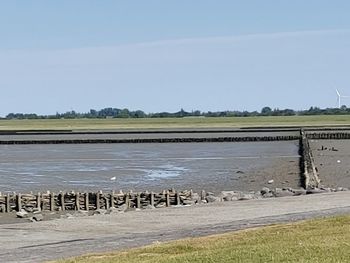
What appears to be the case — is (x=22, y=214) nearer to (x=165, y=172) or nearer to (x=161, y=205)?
(x=161, y=205)

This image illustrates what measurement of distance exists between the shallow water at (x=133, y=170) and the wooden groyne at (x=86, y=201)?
1017cm

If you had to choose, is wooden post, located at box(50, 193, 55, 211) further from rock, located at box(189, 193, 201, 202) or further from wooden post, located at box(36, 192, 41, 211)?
rock, located at box(189, 193, 201, 202)

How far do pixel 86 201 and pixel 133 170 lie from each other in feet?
93.6

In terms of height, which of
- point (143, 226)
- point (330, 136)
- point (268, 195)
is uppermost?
point (143, 226)

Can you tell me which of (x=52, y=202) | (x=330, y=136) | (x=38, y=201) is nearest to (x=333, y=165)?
(x=52, y=202)

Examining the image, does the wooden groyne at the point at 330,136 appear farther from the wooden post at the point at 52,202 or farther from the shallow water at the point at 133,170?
the wooden post at the point at 52,202

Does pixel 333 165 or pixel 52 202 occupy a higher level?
pixel 52 202

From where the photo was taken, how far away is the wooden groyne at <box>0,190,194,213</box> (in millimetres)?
36031

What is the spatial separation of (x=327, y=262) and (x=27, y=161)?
6914cm

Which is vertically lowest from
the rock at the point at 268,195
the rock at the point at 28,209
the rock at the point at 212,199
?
the rock at the point at 28,209

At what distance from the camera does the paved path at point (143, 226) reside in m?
19.2

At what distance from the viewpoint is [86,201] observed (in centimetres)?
3666

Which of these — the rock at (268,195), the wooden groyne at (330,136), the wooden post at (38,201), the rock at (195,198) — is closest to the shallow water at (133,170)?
the rock at (268,195)

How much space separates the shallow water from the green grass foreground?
1098 inches
